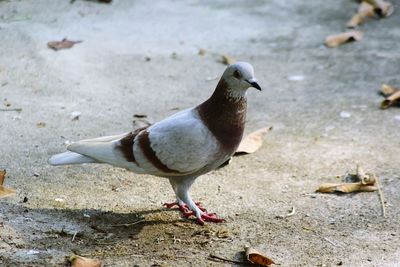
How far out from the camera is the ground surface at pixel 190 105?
13.3ft

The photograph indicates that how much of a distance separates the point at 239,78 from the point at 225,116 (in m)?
0.22

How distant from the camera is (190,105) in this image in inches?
241

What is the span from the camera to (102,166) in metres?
4.96

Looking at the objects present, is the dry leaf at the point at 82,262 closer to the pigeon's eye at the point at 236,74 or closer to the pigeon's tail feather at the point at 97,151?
the pigeon's tail feather at the point at 97,151

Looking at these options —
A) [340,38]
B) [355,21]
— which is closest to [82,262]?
[340,38]

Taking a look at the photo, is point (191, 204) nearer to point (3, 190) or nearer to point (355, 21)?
point (3, 190)

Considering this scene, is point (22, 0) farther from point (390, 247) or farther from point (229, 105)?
point (390, 247)

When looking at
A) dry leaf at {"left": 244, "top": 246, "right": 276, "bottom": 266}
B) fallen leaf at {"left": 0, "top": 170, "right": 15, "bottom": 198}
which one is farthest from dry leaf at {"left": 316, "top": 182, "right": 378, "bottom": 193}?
fallen leaf at {"left": 0, "top": 170, "right": 15, "bottom": 198}

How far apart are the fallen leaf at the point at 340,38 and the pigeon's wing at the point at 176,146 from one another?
344 cm

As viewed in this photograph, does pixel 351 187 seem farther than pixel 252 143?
No

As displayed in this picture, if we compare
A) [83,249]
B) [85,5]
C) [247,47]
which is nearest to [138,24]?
[85,5]

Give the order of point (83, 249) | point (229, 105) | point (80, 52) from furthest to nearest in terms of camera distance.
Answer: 1. point (80, 52)
2. point (229, 105)
3. point (83, 249)

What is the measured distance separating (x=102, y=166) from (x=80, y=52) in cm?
226

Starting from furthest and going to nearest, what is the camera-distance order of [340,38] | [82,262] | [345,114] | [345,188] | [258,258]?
[340,38] → [345,114] → [345,188] → [258,258] → [82,262]
